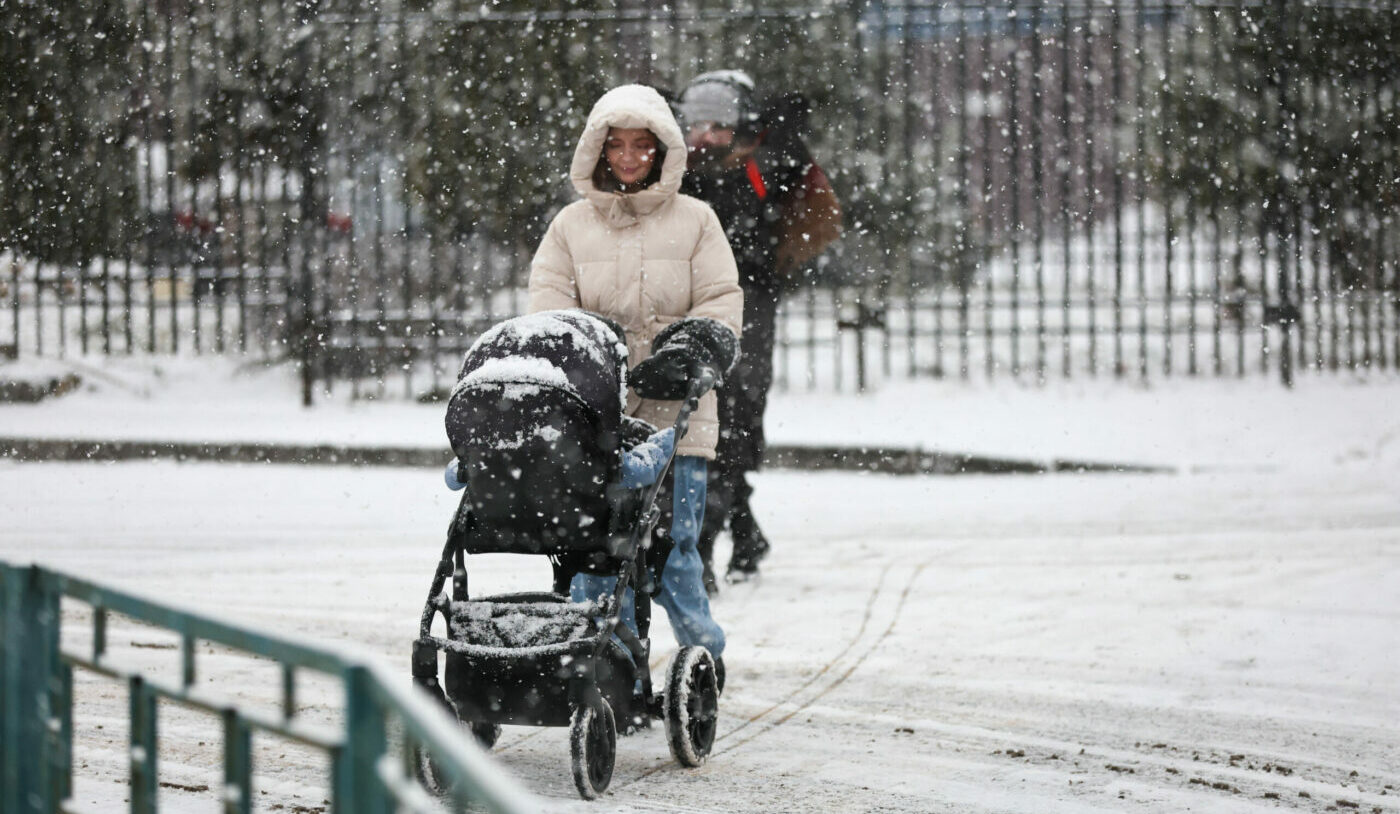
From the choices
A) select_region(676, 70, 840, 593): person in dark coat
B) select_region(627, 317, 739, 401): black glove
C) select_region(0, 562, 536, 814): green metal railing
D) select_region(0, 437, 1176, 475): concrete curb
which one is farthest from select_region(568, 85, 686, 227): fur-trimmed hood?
select_region(0, 437, 1176, 475): concrete curb

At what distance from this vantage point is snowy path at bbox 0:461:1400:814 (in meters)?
4.33

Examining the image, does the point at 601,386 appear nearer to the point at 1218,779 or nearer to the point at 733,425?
the point at 1218,779

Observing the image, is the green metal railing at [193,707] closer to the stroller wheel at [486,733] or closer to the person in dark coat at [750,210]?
the stroller wheel at [486,733]

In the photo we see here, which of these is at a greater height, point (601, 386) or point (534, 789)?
point (601, 386)

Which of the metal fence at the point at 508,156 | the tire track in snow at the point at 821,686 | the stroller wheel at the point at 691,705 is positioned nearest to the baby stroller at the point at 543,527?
the stroller wheel at the point at 691,705

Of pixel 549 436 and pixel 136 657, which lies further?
pixel 136 657

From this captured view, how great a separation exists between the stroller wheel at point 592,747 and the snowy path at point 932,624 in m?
0.06

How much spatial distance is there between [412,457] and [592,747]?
6814 millimetres

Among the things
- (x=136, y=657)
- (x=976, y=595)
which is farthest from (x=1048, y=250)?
(x=136, y=657)

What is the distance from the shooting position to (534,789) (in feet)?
13.8

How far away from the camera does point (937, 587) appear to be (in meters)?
7.07

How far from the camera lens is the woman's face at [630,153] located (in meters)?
4.70

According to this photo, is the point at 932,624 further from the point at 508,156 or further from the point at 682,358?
the point at 508,156

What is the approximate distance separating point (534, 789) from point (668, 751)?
1.83 feet
